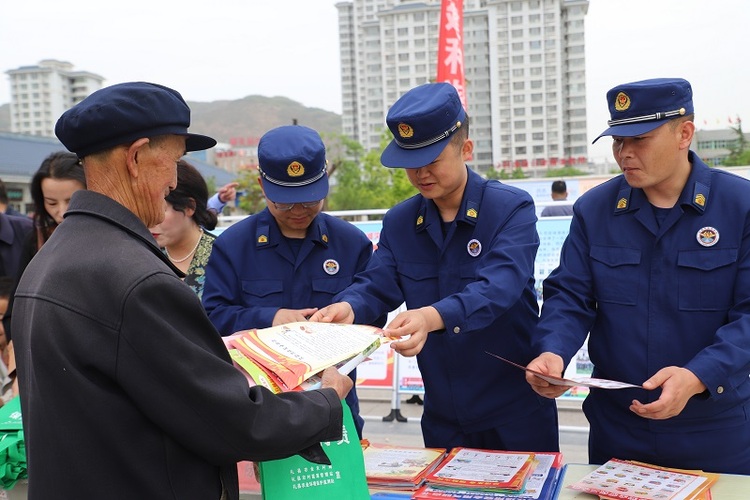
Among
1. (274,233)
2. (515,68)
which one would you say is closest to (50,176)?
(274,233)

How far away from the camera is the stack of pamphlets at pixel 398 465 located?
1944mm

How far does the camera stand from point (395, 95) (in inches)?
3903

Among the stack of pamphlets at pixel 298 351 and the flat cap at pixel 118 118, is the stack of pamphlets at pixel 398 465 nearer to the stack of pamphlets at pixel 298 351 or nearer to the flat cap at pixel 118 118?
the stack of pamphlets at pixel 298 351

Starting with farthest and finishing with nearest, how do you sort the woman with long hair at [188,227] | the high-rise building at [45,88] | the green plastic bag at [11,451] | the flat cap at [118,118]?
the high-rise building at [45,88]
the woman with long hair at [188,227]
the green plastic bag at [11,451]
the flat cap at [118,118]

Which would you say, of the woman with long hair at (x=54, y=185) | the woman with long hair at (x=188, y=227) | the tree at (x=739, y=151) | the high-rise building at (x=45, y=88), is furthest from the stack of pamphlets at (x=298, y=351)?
the high-rise building at (x=45, y=88)

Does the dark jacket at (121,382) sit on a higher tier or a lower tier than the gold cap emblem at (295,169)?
lower

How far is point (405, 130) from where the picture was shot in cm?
224

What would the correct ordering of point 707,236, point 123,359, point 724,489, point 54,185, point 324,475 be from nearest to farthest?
point 123,359 → point 324,475 → point 724,489 → point 707,236 → point 54,185

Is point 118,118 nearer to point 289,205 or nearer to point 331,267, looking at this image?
point 289,205

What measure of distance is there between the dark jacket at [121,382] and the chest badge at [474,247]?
1.14m

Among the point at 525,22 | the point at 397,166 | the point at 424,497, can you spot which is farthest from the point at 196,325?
the point at 525,22

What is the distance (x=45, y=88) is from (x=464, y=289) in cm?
13822

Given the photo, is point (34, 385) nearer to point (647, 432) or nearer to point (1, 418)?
point (1, 418)

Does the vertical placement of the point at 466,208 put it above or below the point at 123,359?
above
